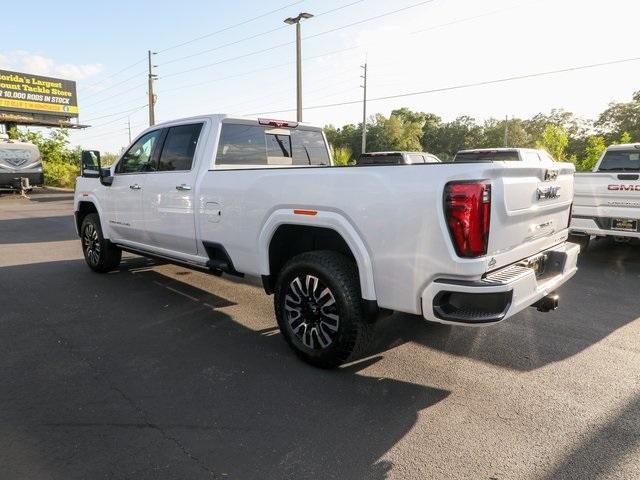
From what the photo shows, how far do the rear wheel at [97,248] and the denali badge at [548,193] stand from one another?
5.39m

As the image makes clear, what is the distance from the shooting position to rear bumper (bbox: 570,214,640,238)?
6.63 metres

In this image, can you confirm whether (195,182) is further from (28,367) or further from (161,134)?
(28,367)

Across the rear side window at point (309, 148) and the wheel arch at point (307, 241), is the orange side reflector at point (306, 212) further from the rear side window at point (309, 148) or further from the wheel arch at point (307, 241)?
the rear side window at point (309, 148)

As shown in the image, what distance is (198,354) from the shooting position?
3.81 metres

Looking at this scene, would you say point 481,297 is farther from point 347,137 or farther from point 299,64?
point 347,137

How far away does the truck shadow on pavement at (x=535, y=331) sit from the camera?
3.82 meters

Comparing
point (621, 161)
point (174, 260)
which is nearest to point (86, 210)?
point (174, 260)

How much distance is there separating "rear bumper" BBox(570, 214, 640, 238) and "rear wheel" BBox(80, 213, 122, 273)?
686cm

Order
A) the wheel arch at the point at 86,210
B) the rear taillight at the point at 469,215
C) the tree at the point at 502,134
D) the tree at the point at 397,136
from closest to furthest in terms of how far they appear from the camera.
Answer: the rear taillight at the point at 469,215 → the wheel arch at the point at 86,210 → the tree at the point at 397,136 → the tree at the point at 502,134

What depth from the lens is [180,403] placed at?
3.03 meters

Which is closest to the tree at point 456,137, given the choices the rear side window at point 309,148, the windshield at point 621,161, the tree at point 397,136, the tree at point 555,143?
the tree at point 397,136

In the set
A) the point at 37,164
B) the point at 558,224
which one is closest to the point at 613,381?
the point at 558,224

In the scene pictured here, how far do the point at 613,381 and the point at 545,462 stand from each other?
1322 millimetres

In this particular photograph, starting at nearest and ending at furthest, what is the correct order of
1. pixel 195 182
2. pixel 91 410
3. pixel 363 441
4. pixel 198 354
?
1. pixel 363 441
2. pixel 91 410
3. pixel 198 354
4. pixel 195 182
